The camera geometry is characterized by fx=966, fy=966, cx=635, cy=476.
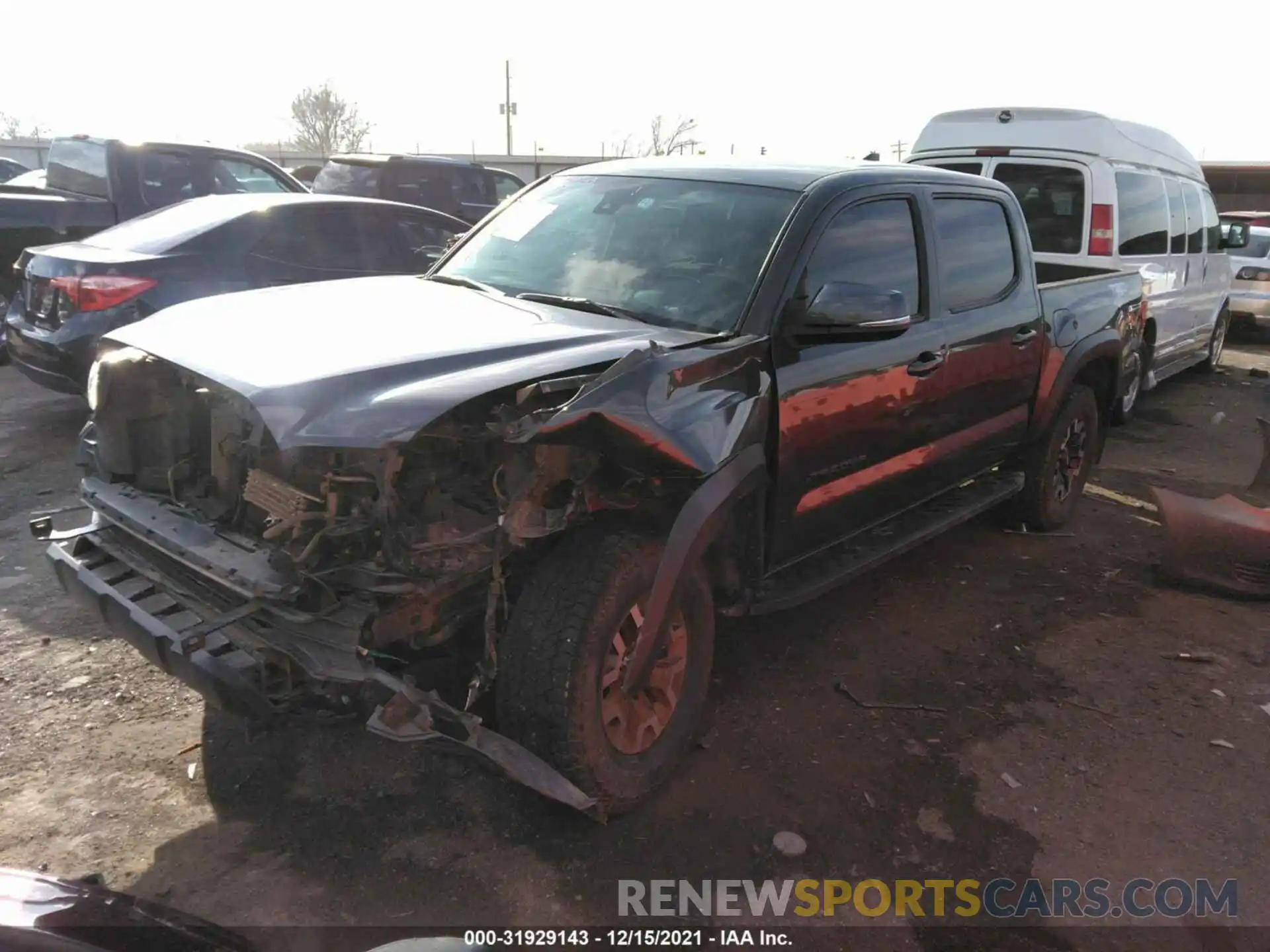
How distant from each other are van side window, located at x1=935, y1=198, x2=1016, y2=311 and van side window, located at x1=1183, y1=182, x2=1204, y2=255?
17.9 feet

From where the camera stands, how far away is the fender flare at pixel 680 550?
277 cm

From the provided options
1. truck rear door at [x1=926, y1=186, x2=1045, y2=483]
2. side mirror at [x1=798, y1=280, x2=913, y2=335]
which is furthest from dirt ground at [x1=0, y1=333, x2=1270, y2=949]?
side mirror at [x1=798, y1=280, x2=913, y2=335]

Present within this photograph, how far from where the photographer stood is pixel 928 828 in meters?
3.03

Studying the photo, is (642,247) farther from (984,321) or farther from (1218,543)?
(1218,543)

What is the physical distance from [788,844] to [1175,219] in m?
8.03

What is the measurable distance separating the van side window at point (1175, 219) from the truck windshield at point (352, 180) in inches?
337

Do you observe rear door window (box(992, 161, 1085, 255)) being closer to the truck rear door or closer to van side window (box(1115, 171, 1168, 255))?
van side window (box(1115, 171, 1168, 255))

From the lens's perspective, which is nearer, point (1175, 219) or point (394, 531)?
point (394, 531)

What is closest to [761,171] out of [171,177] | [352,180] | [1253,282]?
[171,177]

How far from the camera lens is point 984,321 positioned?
439 cm

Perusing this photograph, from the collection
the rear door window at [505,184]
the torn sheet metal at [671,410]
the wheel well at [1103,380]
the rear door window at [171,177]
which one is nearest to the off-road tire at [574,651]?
the torn sheet metal at [671,410]

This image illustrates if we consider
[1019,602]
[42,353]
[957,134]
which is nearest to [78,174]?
[42,353]

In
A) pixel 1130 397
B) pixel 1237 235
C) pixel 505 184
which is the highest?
pixel 505 184

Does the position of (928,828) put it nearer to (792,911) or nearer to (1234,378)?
(792,911)
